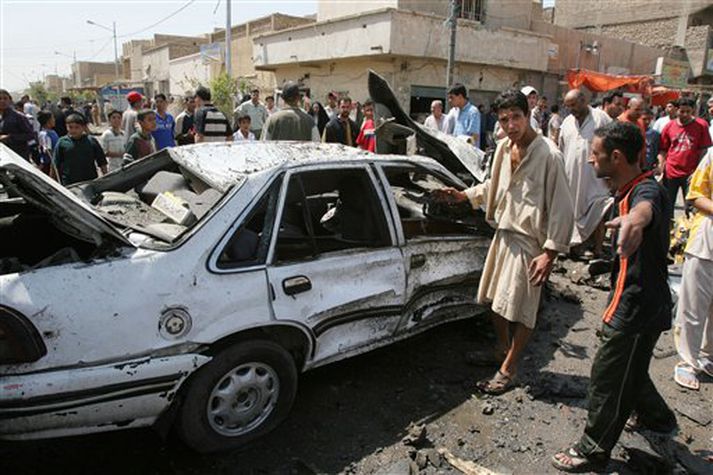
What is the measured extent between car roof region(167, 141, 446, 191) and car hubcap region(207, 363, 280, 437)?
0.98m

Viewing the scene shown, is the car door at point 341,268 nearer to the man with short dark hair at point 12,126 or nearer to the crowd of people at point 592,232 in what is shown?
the crowd of people at point 592,232

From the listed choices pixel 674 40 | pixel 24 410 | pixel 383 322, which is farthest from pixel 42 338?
pixel 674 40

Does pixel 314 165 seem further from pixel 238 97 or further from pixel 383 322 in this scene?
pixel 238 97

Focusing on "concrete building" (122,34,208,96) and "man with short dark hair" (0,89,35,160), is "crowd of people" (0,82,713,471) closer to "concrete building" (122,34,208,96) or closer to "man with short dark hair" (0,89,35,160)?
"man with short dark hair" (0,89,35,160)

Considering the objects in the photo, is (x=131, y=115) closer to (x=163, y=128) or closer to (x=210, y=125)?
(x=163, y=128)

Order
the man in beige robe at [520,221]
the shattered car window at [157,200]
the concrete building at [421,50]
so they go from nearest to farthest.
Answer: the shattered car window at [157,200] < the man in beige robe at [520,221] < the concrete building at [421,50]

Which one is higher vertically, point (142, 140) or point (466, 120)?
point (466, 120)

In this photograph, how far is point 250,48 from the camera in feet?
88.9

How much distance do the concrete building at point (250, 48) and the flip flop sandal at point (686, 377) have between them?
76.2 ft

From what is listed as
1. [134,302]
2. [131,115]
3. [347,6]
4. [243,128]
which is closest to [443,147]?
[134,302]

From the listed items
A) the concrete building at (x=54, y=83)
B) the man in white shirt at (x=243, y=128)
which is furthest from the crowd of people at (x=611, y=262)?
the concrete building at (x=54, y=83)

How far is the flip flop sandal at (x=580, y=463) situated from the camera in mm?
2670

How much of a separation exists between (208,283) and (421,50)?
1682 centimetres

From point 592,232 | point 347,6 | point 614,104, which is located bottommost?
point 592,232
